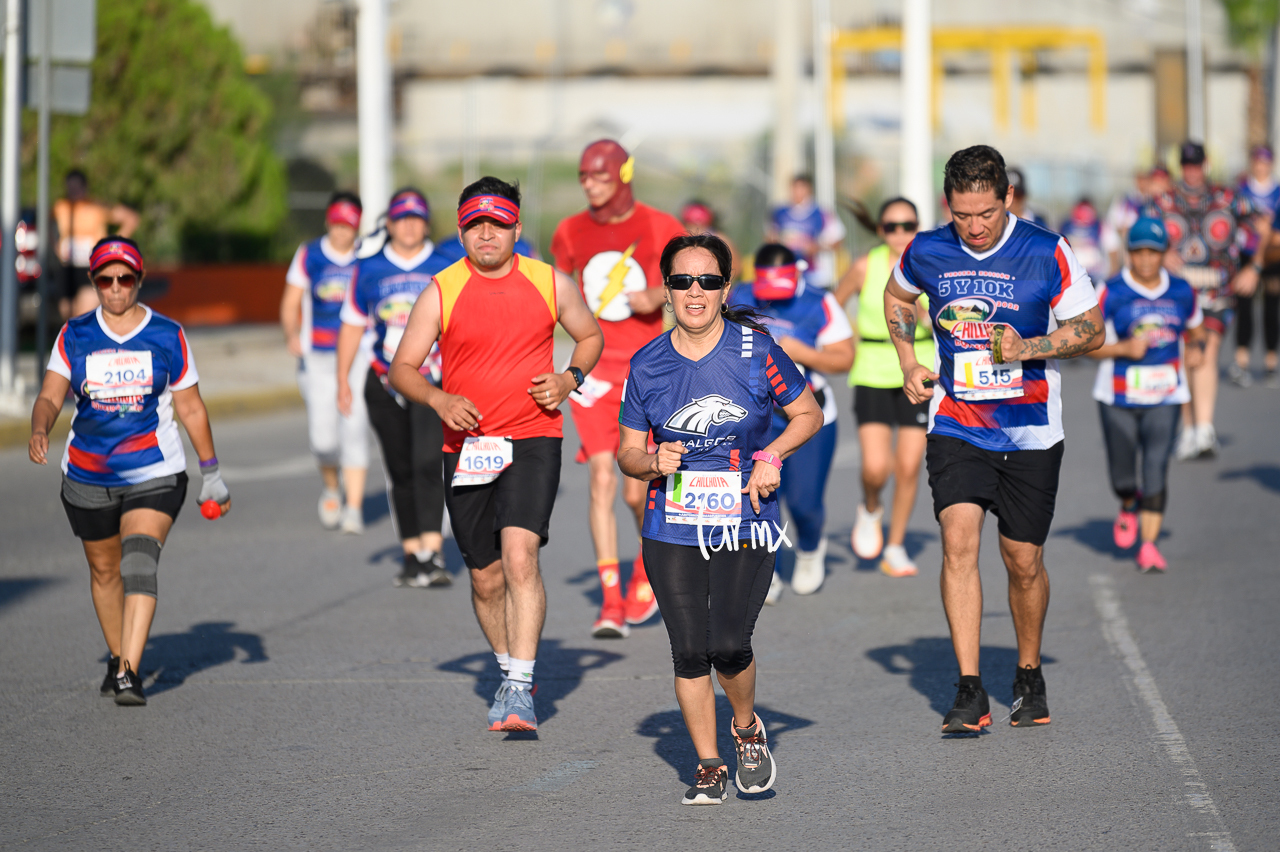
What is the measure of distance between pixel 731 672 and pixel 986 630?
117 inches

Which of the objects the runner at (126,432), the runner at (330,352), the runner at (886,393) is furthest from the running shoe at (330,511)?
the runner at (126,432)

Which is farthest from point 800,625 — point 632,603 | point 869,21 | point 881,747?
point 869,21

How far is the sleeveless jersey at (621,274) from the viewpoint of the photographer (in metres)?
8.39

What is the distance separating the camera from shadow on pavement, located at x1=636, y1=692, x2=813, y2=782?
19.2ft

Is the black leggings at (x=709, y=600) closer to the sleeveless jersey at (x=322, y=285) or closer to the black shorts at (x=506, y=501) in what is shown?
the black shorts at (x=506, y=501)

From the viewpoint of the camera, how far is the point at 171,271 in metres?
24.6

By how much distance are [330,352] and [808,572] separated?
377 cm

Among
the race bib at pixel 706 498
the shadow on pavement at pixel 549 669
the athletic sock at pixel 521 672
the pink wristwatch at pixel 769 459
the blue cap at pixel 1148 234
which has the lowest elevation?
the shadow on pavement at pixel 549 669

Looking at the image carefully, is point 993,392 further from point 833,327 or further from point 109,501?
point 109,501

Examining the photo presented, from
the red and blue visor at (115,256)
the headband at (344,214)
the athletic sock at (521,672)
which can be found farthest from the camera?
the headband at (344,214)

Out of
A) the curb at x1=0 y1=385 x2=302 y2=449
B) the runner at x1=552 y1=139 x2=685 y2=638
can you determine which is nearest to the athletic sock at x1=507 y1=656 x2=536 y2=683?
the runner at x1=552 y1=139 x2=685 y2=638

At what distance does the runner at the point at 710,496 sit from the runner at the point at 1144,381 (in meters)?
4.44

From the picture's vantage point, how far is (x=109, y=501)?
6.82 meters

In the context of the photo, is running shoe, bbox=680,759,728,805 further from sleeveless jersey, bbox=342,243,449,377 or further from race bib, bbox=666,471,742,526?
sleeveless jersey, bbox=342,243,449,377
